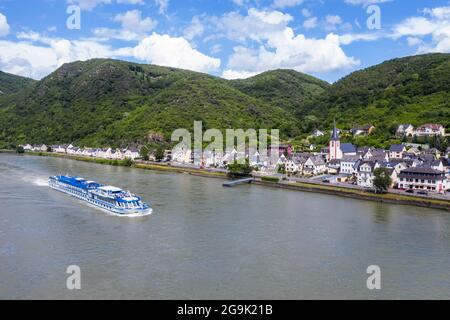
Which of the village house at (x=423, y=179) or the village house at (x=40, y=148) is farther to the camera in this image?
the village house at (x=40, y=148)

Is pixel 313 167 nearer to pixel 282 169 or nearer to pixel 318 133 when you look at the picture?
pixel 282 169

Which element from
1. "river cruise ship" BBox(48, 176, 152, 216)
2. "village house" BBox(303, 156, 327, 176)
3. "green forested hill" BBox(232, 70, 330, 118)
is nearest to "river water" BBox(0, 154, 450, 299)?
"river cruise ship" BBox(48, 176, 152, 216)

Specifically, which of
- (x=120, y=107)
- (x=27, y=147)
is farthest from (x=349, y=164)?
(x=27, y=147)

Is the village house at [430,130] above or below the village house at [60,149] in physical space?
above

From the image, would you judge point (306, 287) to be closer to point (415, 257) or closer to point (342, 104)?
point (415, 257)

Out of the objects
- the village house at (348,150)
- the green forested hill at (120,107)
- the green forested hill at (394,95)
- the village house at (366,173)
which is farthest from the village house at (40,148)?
the village house at (366,173)

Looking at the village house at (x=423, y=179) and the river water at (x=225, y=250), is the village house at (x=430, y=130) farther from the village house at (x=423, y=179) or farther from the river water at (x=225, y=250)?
the river water at (x=225, y=250)
